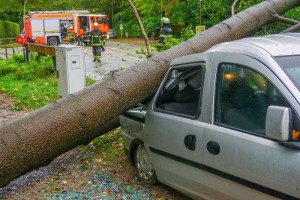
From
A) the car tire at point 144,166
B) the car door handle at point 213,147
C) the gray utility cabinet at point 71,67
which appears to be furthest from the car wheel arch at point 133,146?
the gray utility cabinet at point 71,67

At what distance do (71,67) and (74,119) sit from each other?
17.5 ft

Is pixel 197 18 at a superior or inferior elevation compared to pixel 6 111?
superior

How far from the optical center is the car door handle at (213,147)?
3867 mm

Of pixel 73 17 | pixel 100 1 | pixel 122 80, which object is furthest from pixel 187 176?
pixel 100 1

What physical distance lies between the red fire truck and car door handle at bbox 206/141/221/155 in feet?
105

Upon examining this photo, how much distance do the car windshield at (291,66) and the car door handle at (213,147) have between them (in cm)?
88

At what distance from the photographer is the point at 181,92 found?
4863 millimetres

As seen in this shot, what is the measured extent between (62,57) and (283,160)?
824 centimetres

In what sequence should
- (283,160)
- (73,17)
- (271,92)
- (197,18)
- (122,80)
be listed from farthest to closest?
(73,17), (197,18), (122,80), (271,92), (283,160)

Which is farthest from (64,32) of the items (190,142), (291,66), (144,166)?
(291,66)

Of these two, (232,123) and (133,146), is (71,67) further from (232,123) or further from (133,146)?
(232,123)

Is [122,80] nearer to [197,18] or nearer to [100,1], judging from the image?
[197,18]

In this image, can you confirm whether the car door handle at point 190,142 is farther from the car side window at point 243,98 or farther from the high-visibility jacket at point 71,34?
the high-visibility jacket at point 71,34

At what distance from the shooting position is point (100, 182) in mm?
5566
